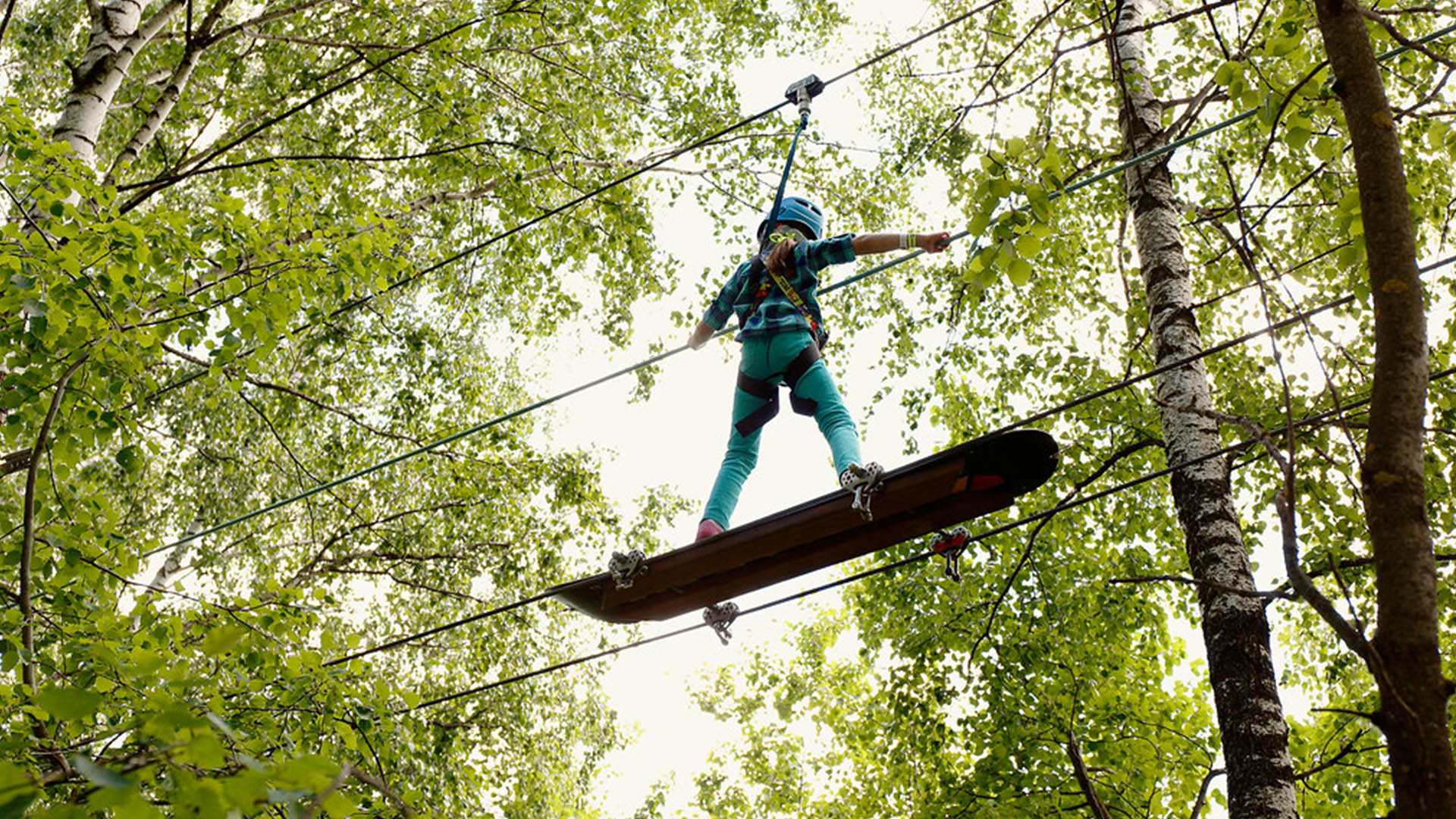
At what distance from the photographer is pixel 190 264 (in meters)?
4.70

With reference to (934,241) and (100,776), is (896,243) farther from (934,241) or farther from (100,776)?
(100,776)

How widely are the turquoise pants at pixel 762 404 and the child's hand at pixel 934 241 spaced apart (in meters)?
0.64

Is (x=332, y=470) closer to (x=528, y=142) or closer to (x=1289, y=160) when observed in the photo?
(x=528, y=142)

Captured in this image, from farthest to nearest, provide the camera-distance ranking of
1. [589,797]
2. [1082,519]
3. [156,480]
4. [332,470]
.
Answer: [589,797], [156,480], [332,470], [1082,519]

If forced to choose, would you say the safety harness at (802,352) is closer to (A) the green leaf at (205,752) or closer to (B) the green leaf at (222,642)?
(B) the green leaf at (222,642)

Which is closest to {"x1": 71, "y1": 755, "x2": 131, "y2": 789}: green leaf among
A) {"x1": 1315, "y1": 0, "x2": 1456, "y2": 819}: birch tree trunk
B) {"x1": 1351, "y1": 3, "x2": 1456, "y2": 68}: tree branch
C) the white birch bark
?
{"x1": 1315, "y1": 0, "x2": 1456, "y2": 819}: birch tree trunk

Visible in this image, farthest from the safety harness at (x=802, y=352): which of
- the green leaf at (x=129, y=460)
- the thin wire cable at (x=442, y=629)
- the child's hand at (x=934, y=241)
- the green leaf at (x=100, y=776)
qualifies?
the green leaf at (x=100, y=776)

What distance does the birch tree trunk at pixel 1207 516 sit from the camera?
11.0ft

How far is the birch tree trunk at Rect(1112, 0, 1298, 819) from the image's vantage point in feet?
11.0

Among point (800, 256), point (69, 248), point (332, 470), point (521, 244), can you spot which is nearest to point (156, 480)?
point (332, 470)

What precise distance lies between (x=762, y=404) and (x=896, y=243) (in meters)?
0.88

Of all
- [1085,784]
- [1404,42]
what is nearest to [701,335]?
[1085,784]

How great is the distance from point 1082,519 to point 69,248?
5152mm

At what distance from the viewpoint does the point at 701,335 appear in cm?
481
